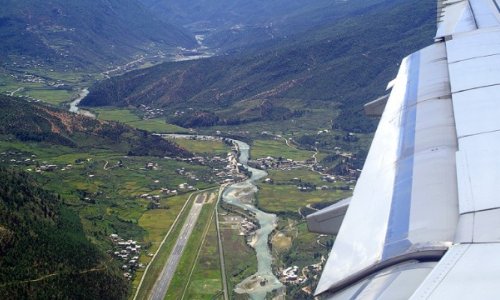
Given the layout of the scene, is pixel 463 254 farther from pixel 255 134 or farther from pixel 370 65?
pixel 370 65

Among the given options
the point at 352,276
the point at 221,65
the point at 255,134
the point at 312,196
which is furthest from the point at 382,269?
the point at 221,65

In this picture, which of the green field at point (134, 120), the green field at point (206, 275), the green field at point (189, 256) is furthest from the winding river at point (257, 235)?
Result: the green field at point (134, 120)

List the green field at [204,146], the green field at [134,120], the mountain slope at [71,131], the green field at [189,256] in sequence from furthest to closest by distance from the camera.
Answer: the green field at [134,120] → the green field at [204,146] → the mountain slope at [71,131] → the green field at [189,256]

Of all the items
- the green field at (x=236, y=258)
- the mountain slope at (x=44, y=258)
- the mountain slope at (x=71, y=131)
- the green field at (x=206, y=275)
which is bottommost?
the mountain slope at (x=71, y=131)

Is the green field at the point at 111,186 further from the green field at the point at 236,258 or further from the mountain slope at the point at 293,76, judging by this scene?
the mountain slope at the point at 293,76

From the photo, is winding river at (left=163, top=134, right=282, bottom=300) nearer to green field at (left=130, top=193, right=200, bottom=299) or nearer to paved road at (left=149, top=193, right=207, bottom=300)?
paved road at (left=149, top=193, right=207, bottom=300)

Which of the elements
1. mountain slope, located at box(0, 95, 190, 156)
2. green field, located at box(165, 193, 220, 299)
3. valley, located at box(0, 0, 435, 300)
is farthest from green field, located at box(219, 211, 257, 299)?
mountain slope, located at box(0, 95, 190, 156)
